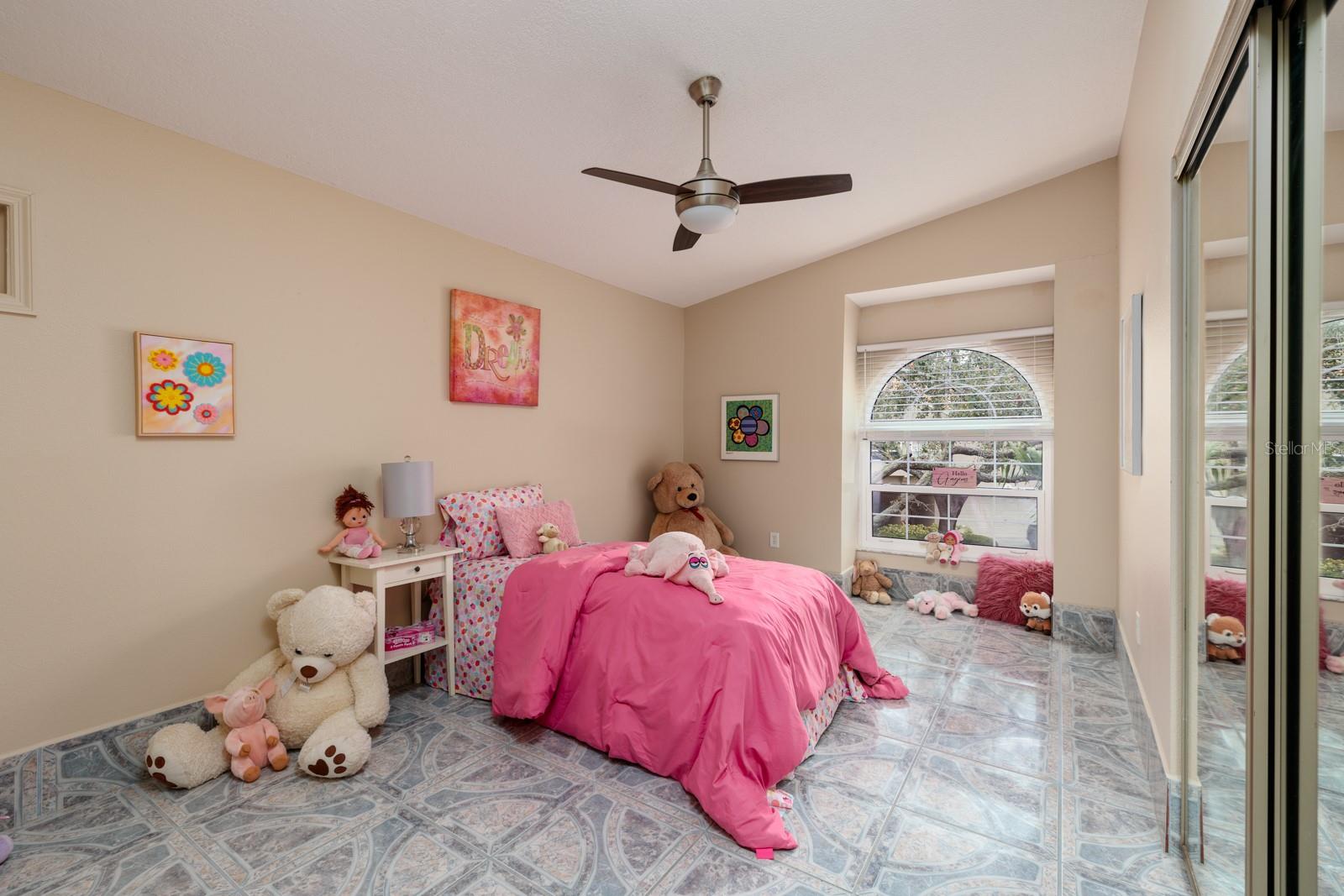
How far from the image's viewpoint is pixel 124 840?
1909mm

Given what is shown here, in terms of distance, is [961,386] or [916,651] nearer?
[916,651]

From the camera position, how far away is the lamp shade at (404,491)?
2.87m

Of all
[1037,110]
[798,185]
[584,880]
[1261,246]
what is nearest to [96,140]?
[798,185]

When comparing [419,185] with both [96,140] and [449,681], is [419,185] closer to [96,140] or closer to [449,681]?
[96,140]

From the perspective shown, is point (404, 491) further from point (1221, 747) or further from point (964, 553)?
point (964, 553)

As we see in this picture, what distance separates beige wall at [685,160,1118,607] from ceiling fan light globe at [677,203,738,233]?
2396mm

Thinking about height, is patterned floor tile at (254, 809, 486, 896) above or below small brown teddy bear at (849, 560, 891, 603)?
below

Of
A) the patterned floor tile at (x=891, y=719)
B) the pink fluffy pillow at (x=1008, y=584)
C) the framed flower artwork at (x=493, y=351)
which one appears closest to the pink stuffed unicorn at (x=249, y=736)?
the framed flower artwork at (x=493, y=351)

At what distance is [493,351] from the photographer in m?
3.64

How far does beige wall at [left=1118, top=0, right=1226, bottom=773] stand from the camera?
Result: 1.77 metres

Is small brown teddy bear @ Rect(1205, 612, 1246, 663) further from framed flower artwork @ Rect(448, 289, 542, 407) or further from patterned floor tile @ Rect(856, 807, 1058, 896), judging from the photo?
framed flower artwork @ Rect(448, 289, 542, 407)

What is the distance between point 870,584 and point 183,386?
14.4 ft

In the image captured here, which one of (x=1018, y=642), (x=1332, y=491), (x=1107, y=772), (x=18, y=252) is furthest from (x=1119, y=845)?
(x=18, y=252)

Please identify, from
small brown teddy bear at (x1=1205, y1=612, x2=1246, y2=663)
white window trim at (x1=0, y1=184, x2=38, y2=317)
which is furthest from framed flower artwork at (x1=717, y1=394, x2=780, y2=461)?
white window trim at (x1=0, y1=184, x2=38, y2=317)
